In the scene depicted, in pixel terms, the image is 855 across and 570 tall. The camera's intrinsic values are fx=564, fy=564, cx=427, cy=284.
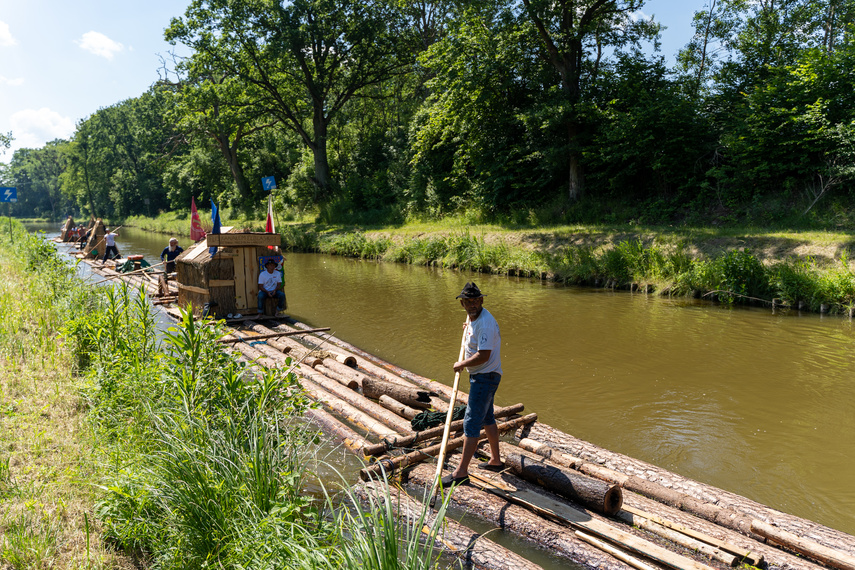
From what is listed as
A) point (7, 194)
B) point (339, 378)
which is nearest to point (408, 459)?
point (339, 378)

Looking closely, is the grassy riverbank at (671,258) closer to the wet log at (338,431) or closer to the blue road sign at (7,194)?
the wet log at (338,431)

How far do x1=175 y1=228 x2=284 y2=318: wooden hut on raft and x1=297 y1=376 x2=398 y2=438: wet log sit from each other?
4.83 m

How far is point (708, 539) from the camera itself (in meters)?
4.39

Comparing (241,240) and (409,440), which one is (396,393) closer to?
(409,440)

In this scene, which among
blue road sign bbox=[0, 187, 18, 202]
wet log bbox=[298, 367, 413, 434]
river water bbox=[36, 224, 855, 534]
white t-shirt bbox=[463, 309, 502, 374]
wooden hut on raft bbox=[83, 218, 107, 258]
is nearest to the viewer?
white t-shirt bbox=[463, 309, 502, 374]

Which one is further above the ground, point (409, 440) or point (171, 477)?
point (171, 477)

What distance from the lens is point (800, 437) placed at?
7.00 metres

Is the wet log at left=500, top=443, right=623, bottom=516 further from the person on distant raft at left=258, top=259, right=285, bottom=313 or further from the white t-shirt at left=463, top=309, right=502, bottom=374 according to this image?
the person on distant raft at left=258, top=259, right=285, bottom=313

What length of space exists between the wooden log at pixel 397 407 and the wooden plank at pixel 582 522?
157 cm

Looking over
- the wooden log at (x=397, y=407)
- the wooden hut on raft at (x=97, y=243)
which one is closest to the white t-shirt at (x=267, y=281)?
the wooden log at (x=397, y=407)

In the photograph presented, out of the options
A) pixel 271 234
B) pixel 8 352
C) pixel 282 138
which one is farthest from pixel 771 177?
pixel 282 138

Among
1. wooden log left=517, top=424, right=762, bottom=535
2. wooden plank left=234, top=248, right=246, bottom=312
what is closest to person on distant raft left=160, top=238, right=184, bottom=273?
wooden plank left=234, top=248, right=246, bottom=312

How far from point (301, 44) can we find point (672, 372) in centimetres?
3121

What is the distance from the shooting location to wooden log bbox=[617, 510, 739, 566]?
4.19m
